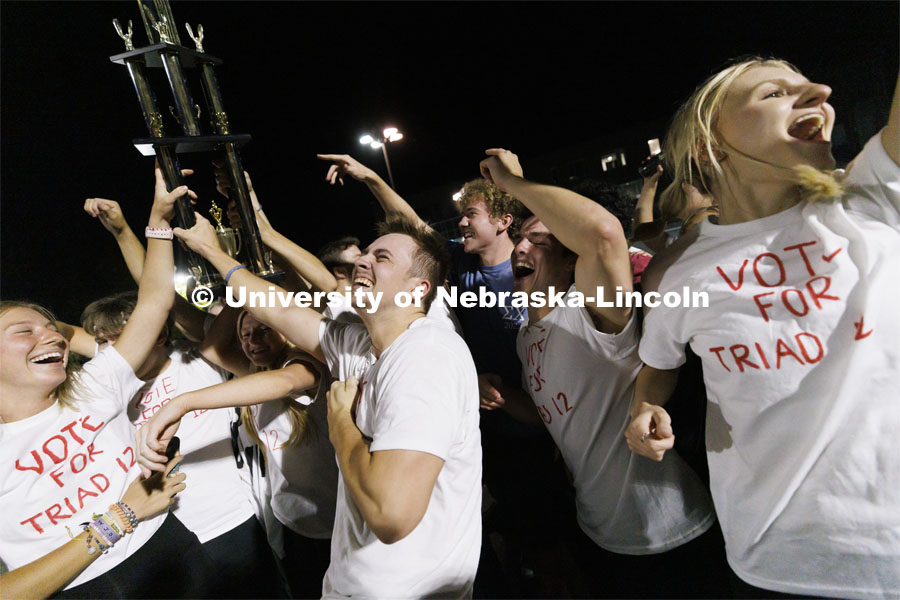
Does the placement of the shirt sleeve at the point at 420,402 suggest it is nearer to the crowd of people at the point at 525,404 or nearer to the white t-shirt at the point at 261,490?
the crowd of people at the point at 525,404

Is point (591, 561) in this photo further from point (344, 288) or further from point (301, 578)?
point (344, 288)

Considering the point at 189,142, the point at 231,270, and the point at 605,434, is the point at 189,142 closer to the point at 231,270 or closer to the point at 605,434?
the point at 231,270

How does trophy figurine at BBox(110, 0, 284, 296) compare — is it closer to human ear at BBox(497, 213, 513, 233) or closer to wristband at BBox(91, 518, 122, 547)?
wristband at BBox(91, 518, 122, 547)

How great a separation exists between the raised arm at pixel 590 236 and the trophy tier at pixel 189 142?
1.48 metres

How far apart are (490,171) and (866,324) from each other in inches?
53.4

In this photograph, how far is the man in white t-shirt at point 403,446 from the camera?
122cm

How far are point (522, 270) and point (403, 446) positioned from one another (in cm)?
125

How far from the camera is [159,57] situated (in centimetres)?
198

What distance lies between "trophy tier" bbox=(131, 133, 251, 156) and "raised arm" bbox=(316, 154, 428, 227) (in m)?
0.65

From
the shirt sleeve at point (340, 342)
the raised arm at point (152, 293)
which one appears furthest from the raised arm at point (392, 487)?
the raised arm at point (152, 293)

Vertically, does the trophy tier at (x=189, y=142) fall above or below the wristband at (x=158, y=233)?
above

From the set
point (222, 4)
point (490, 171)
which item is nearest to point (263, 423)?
point (490, 171)

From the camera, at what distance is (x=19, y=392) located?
184 cm

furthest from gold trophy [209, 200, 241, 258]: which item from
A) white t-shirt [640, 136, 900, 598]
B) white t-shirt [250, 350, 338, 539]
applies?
white t-shirt [640, 136, 900, 598]
